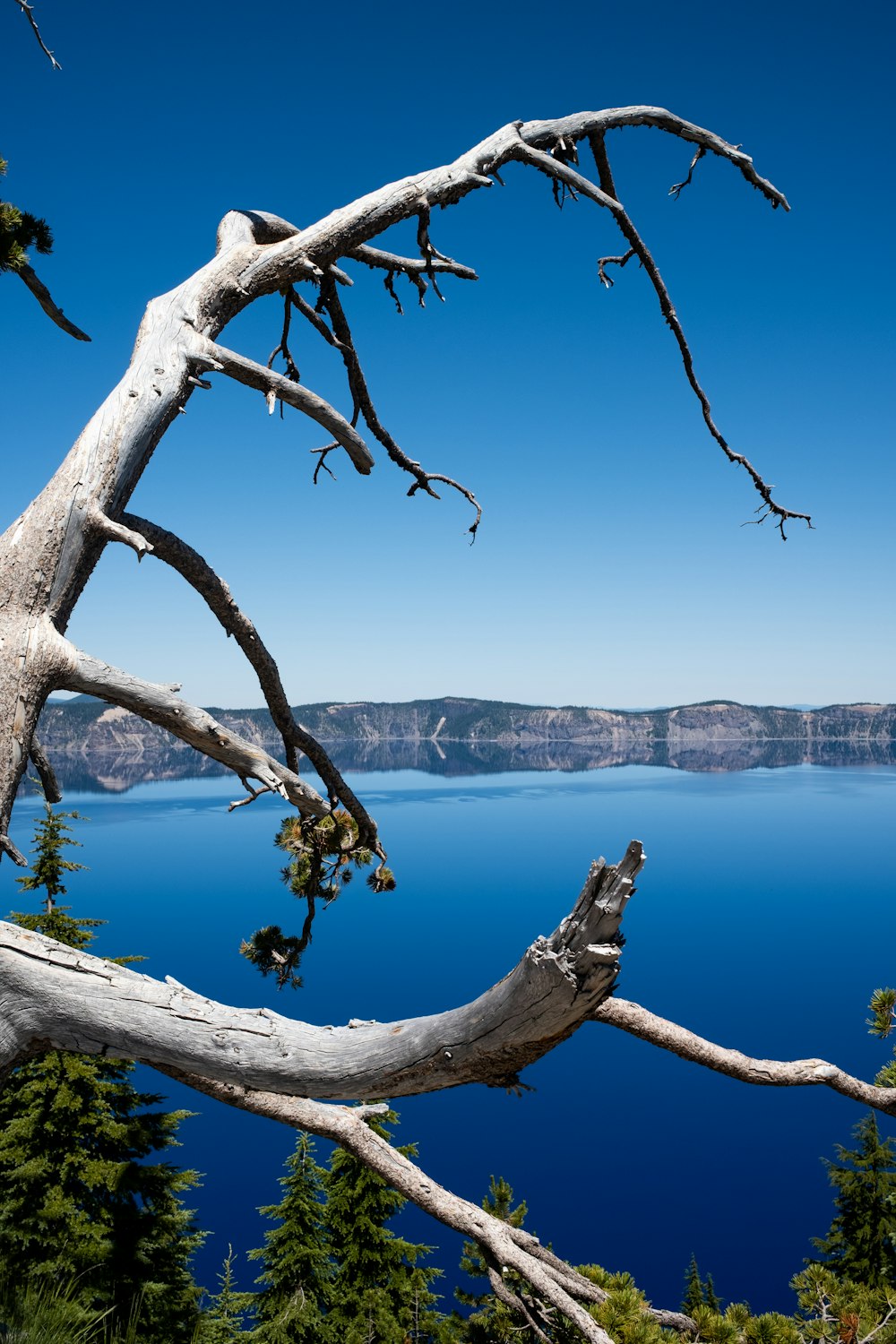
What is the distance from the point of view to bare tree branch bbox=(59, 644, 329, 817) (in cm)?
280

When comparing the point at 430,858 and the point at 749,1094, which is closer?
the point at 749,1094

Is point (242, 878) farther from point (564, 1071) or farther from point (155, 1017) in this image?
point (155, 1017)

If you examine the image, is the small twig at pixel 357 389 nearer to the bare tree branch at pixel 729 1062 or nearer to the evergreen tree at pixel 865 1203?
the bare tree branch at pixel 729 1062

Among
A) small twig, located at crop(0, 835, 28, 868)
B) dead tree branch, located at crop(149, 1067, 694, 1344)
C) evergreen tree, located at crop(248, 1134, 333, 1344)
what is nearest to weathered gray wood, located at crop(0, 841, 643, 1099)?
small twig, located at crop(0, 835, 28, 868)

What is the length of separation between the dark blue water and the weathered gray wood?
125 feet

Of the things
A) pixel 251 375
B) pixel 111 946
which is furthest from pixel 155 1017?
pixel 111 946

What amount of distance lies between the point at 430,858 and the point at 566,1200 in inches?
1363

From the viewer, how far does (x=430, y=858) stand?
7819 cm

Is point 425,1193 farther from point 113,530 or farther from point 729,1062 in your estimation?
point 113,530

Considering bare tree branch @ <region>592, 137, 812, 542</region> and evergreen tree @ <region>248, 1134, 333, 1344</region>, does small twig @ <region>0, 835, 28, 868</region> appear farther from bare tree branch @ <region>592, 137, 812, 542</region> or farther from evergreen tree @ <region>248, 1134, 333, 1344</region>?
evergreen tree @ <region>248, 1134, 333, 1344</region>

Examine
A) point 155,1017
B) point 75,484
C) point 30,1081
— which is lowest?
point 30,1081

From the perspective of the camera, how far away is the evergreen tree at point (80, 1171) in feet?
40.5

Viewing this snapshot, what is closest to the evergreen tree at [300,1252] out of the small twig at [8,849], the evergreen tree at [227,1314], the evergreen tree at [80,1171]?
the evergreen tree at [227,1314]

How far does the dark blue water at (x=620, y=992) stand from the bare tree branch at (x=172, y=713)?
3765cm
